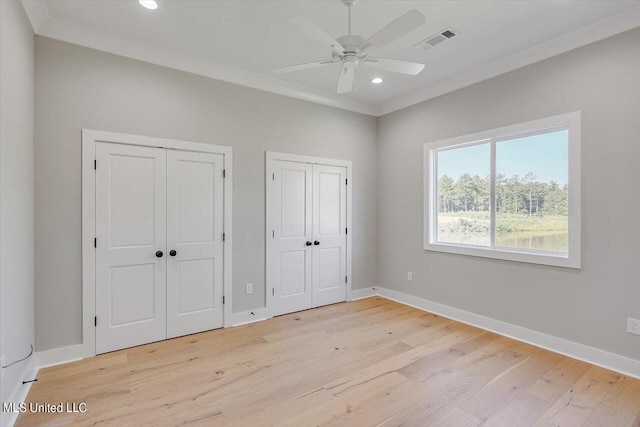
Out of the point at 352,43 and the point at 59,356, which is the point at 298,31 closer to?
the point at 352,43

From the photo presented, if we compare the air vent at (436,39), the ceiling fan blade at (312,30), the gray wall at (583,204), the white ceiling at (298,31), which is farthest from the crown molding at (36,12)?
the gray wall at (583,204)

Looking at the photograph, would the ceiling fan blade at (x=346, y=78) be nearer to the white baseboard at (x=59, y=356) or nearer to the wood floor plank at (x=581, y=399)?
the wood floor plank at (x=581, y=399)

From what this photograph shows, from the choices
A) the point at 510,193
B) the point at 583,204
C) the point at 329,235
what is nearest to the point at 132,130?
the point at 329,235

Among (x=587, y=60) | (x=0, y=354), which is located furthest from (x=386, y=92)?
(x=0, y=354)

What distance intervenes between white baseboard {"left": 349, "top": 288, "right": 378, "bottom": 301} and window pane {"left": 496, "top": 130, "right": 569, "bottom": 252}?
6.77ft

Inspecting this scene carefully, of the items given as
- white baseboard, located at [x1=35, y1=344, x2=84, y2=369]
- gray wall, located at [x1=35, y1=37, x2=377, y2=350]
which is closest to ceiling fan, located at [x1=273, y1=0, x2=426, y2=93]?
gray wall, located at [x1=35, y1=37, x2=377, y2=350]

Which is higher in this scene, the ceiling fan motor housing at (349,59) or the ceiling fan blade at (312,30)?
the ceiling fan blade at (312,30)

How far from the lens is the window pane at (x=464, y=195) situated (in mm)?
3842

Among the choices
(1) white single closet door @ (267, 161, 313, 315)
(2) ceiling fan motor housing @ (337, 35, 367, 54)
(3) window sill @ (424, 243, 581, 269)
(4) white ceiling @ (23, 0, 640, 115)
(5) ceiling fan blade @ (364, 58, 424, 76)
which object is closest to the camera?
(2) ceiling fan motor housing @ (337, 35, 367, 54)

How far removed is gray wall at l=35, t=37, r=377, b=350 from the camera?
110 inches

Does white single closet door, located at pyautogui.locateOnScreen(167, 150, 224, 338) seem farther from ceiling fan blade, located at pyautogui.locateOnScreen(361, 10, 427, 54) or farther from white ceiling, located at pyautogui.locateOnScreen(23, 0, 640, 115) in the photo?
ceiling fan blade, located at pyautogui.locateOnScreen(361, 10, 427, 54)

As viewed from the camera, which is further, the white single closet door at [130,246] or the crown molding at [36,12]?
the white single closet door at [130,246]

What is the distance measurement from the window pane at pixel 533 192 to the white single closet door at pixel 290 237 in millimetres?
2374

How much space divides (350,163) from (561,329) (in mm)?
3182
